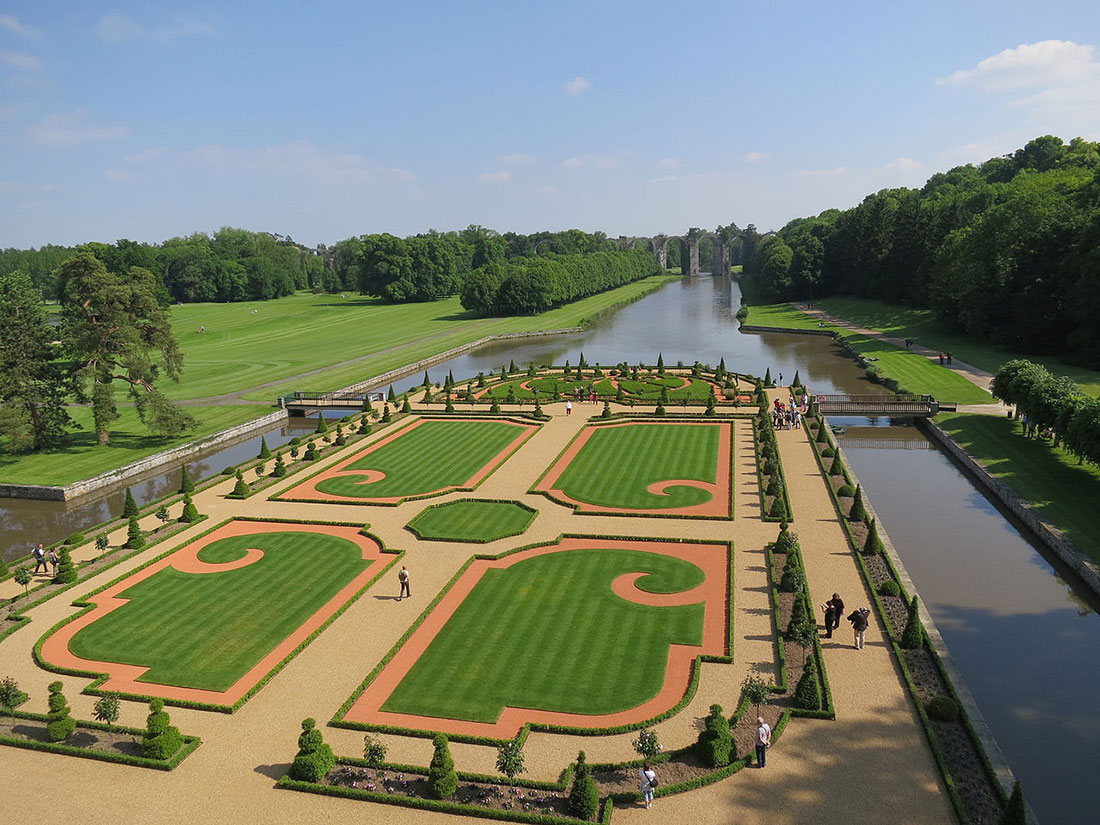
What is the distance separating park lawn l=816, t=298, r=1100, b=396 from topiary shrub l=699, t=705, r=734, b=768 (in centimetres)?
5589

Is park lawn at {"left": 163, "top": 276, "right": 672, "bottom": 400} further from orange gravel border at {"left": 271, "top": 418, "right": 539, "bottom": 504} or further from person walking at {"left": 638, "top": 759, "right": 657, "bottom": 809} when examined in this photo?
person walking at {"left": 638, "top": 759, "right": 657, "bottom": 809}

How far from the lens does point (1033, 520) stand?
122 feet

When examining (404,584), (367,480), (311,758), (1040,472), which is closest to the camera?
(311,758)

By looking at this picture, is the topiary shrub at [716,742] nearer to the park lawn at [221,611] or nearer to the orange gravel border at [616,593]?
the orange gravel border at [616,593]

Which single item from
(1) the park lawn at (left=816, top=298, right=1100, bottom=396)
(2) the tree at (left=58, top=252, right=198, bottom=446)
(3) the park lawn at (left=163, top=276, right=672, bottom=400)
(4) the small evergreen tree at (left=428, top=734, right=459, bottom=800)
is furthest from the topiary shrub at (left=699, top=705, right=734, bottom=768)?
(3) the park lawn at (left=163, top=276, right=672, bottom=400)

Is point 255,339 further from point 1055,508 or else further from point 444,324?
point 1055,508

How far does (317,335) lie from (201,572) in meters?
96.6

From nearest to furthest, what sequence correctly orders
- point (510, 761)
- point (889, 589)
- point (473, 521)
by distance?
point (510, 761), point (889, 589), point (473, 521)

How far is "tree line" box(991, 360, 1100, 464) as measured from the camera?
39062mm

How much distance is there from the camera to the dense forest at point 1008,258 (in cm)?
7341

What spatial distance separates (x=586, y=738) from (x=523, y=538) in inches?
619

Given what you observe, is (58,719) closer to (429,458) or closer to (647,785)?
(647,785)

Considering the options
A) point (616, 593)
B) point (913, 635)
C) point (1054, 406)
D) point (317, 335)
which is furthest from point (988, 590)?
point (317, 335)

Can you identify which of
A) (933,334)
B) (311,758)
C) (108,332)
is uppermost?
(108,332)
